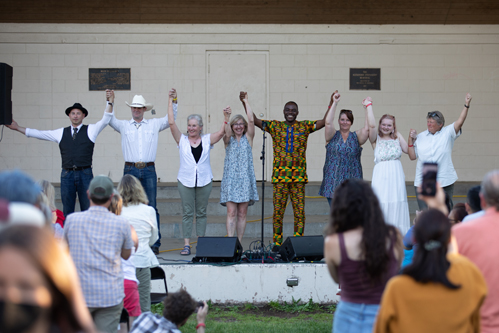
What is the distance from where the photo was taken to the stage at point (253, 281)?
5062mm

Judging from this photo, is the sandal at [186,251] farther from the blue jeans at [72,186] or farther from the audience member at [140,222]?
the audience member at [140,222]

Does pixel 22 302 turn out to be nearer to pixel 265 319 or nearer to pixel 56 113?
pixel 265 319

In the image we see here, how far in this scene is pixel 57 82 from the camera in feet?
28.8

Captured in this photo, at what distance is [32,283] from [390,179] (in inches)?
188

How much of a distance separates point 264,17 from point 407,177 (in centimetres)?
373

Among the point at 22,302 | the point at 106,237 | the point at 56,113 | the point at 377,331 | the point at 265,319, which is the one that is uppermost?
the point at 56,113

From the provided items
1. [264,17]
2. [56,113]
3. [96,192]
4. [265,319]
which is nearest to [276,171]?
[265,319]

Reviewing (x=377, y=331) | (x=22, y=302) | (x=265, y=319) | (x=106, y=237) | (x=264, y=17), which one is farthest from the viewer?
(x=264, y=17)

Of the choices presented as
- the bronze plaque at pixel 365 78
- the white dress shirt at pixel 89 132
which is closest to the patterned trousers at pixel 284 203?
the white dress shirt at pixel 89 132

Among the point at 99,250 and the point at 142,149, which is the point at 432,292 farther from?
the point at 142,149

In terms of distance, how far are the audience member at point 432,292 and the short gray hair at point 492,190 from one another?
20.9 inches

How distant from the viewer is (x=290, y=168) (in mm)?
5801

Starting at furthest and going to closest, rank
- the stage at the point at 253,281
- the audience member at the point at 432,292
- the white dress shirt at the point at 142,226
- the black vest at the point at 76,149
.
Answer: the black vest at the point at 76,149 → the stage at the point at 253,281 → the white dress shirt at the point at 142,226 → the audience member at the point at 432,292

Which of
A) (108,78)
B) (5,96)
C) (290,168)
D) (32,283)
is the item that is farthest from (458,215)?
(108,78)
